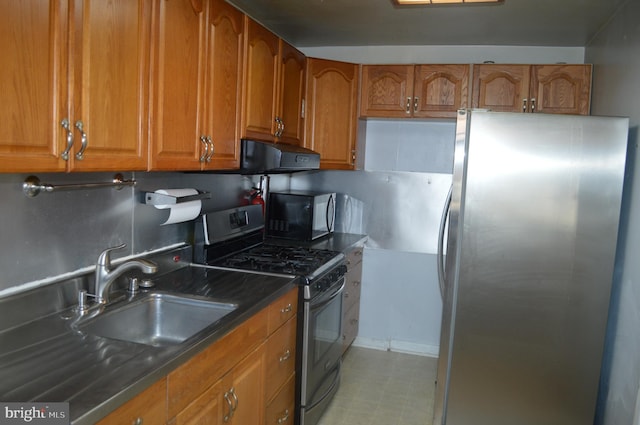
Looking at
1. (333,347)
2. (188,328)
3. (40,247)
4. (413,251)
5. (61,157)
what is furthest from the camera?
(413,251)

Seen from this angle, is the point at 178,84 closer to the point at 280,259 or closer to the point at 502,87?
the point at 280,259

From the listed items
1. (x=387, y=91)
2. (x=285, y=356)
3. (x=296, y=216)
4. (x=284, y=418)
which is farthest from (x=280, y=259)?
(x=387, y=91)

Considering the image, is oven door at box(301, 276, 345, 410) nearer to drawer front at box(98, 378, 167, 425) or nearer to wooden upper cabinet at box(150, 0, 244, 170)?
wooden upper cabinet at box(150, 0, 244, 170)

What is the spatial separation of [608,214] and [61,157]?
2176 mm

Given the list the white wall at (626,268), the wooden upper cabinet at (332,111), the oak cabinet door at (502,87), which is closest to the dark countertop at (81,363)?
the white wall at (626,268)

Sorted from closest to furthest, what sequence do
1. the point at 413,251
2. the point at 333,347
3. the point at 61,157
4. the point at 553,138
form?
the point at 61,157, the point at 553,138, the point at 333,347, the point at 413,251

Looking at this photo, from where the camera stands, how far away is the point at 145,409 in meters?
1.38

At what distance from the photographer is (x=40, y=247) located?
1.79 metres

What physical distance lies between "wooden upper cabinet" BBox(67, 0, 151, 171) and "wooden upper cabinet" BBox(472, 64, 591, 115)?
7.86ft

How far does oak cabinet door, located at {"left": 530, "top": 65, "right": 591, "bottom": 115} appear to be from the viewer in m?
3.32

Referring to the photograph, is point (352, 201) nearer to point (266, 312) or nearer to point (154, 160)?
point (266, 312)

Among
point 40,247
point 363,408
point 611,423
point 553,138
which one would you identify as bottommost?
point 363,408

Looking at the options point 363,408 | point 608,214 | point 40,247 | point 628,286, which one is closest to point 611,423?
point 628,286

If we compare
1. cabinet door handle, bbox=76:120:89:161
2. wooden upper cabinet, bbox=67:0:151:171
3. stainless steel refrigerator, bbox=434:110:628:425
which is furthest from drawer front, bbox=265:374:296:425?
cabinet door handle, bbox=76:120:89:161
